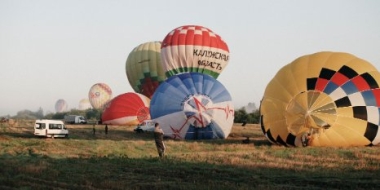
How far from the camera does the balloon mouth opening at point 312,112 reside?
71.7ft

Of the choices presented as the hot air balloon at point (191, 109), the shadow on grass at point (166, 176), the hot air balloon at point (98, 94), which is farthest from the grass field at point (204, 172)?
the hot air balloon at point (98, 94)

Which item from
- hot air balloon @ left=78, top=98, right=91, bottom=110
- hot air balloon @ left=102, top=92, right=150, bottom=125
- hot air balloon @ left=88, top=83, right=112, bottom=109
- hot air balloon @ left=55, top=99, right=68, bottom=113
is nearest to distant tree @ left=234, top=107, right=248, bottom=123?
hot air balloon @ left=102, top=92, right=150, bottom=125

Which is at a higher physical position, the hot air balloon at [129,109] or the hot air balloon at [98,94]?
the hot air balloon at [98,94]

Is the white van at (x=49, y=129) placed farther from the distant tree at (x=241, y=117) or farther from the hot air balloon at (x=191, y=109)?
the distant tree at (x=241, y=117)

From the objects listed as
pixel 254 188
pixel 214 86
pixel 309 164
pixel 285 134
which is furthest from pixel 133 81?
pixel 254 188

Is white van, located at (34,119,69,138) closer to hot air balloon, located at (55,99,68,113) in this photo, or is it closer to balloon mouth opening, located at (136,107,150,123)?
balloon mouth opening, located at (136,107,150,123)

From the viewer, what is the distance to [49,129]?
34.1m

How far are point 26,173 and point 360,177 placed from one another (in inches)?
328

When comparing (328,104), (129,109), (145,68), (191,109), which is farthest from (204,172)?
(145,68)

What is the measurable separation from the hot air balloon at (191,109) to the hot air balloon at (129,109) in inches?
698

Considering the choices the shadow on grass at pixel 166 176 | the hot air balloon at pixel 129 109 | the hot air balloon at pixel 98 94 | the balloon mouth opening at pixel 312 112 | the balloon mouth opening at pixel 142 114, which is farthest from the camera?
the hot air balloon at pixel 98 94

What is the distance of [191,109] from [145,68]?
25.5 meters

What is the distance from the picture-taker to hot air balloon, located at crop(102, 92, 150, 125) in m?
50.4

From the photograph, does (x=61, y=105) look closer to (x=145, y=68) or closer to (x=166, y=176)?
(x=145, y=68)
